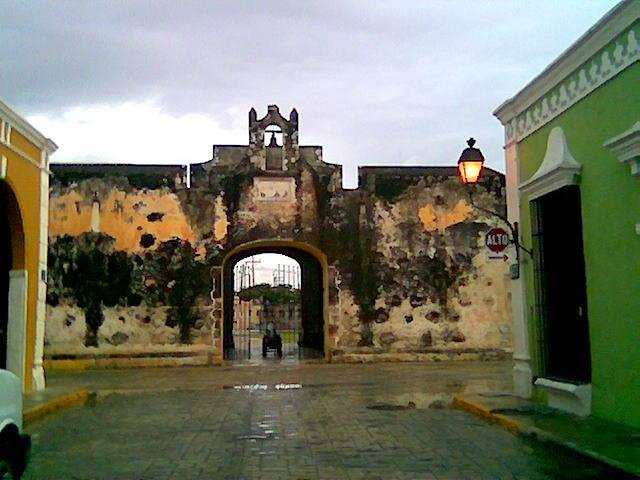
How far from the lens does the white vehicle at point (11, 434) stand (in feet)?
16.3

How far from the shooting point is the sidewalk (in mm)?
6703

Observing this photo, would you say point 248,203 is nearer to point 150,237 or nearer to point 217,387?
point 150,237

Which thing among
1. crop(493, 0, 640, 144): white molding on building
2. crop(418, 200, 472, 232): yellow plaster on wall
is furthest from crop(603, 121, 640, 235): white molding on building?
crop(418, 200, 472, 232): yellow plaster on wall

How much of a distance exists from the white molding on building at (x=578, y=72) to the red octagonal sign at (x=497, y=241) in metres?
1.50

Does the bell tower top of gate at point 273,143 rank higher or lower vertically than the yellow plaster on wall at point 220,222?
higher

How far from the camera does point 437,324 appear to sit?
1969 cm

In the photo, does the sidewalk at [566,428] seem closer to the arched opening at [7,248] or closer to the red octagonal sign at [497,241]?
the red octagonal sign at [497,241]

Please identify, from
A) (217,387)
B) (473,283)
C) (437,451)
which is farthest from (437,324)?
(437,451)

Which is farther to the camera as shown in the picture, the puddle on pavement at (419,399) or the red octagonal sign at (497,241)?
the puddle on pavement at (419,399)

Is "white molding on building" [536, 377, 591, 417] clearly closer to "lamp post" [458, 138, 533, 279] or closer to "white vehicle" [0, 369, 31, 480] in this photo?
"lamp post" [458, 138, 533, 279]

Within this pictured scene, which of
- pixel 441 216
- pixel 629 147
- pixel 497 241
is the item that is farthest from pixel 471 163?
pixel 441 216

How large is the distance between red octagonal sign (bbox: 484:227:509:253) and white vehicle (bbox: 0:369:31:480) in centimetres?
689

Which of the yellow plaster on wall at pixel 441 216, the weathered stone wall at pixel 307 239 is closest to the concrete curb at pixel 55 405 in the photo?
the weathered stone wall at pixel 307 239

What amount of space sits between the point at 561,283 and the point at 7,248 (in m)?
8.93
